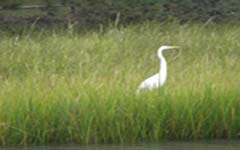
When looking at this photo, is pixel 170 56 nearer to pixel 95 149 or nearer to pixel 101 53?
pixel 101 53

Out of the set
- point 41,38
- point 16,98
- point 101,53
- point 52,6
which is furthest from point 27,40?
point 16,98

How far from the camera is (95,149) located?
9203mm

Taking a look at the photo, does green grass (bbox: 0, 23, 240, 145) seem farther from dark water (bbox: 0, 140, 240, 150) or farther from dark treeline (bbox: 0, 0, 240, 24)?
A: dark treeline (bbox: 0, 0, 240, 24)

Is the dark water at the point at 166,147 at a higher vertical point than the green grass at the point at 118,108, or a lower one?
lower

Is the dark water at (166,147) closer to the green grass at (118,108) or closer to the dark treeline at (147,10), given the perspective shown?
the green grass at (118,108)

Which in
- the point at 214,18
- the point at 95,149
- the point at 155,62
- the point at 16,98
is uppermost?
the point at 214,18

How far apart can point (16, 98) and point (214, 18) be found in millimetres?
9661

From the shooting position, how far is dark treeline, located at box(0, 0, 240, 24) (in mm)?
18969

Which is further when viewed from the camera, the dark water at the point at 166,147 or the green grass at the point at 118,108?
the green grass at the point at 118,108

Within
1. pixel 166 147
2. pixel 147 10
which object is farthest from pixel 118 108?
pixel 147 10

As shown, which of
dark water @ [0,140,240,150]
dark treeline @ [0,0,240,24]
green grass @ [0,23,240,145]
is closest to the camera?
dark water @ [0,140,240,150]

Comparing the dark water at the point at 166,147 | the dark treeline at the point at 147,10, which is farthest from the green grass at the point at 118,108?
the dark treeline at the point at 147,10

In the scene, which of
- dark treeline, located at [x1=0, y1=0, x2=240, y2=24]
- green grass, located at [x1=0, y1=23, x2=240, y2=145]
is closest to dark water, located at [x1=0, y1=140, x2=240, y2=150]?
green grass, located at [x1=0, y1=23, x2=240, y2=145]

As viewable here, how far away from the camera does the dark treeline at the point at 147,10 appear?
18969 millimetres
